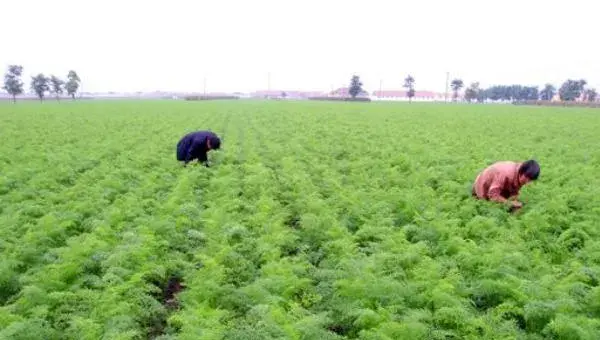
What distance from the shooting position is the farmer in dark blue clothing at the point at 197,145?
14.9 metres

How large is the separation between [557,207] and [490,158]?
352 inches

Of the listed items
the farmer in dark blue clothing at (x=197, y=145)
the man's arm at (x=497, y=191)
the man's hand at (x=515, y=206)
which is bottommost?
the man's hand at (x=515, y=206)

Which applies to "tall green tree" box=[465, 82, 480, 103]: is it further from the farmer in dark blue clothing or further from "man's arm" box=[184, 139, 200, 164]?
"man's arm" box=[184, 139, 200, 164]

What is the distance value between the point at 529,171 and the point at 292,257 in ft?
15.9

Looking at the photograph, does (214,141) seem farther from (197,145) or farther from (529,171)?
(529,171)

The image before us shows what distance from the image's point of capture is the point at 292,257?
818cm

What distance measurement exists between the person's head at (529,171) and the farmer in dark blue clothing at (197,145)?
792cm

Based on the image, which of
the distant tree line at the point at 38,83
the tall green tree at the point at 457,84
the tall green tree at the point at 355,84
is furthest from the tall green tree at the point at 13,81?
the tall green tree at the point at 457,84

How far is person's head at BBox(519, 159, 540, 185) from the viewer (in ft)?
32.4

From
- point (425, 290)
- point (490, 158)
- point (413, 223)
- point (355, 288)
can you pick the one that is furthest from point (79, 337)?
point (490, 158)

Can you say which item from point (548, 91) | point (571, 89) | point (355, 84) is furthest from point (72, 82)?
point (548, 91)

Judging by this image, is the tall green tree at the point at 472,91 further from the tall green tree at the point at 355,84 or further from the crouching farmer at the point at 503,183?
the crouching farmer at the point at 503,183

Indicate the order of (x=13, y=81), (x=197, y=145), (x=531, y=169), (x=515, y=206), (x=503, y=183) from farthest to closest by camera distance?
(x=13, y=81) → (x=197, y=145) → (x=503, y=183) → (x=515, y=206) → (x=531, y=169)

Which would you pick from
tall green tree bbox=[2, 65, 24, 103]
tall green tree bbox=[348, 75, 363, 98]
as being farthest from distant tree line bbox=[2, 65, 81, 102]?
tall green tree bbox=[348, 75, 363, 98]
